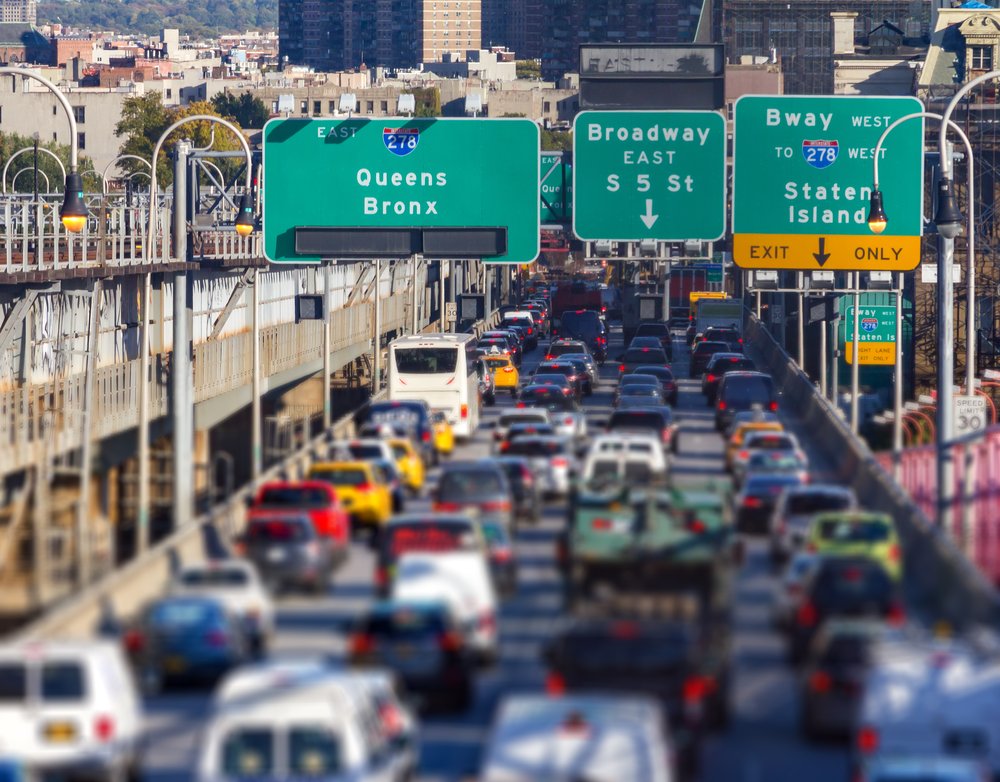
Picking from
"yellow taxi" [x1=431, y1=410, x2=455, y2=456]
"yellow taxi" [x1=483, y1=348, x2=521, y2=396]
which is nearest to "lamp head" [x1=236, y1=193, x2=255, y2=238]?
"yellow taxi" [x1=431, y1=410, x2=455, y2=456]

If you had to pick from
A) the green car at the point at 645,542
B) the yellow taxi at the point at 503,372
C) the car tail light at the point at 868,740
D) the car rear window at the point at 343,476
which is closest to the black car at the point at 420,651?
the green car at the point at 645,542

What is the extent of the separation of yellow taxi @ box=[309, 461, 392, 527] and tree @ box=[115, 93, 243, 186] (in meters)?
109

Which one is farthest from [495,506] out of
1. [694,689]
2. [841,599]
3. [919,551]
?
[694,689]

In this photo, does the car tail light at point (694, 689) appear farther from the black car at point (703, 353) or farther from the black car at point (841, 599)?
the black car at point (703, 353)

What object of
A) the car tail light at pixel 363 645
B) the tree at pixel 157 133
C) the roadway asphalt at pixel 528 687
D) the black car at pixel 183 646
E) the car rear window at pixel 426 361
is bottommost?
the roadway asphalt at pixel 528 687

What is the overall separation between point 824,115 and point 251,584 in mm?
26269

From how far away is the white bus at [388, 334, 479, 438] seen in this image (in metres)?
52.3

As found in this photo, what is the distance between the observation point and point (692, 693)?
18453mm

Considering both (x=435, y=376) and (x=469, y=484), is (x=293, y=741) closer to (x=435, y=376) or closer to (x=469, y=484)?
(x=469, y=484)

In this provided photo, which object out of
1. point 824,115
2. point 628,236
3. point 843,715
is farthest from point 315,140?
point 843,715

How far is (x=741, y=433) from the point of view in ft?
148

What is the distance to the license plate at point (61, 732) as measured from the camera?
16922 mm

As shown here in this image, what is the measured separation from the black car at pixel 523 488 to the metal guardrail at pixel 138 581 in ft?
14.1

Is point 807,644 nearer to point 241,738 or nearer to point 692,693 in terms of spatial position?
point 692,693
